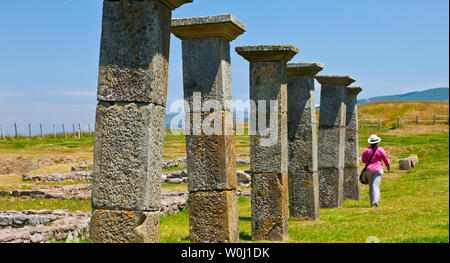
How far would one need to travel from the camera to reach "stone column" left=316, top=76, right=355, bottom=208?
1571 cm

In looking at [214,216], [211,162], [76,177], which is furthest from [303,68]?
[76,177]

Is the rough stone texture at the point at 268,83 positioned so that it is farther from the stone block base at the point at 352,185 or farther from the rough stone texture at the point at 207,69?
the stone block base at the point at 352,185

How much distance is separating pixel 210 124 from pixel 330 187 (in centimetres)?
787

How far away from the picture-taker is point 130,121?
6.43m

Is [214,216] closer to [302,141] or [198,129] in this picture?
[198,129]

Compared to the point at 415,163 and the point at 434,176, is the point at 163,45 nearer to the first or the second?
the point at 434,176

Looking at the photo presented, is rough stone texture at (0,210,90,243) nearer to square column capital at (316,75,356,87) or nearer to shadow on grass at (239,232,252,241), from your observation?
shadow on grass at (239,232,252,241)

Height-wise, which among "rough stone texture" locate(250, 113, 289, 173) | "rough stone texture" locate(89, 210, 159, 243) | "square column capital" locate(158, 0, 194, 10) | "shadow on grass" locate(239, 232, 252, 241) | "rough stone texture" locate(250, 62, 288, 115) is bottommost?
"shadow on grass" locate(239, 232, 252, 241)

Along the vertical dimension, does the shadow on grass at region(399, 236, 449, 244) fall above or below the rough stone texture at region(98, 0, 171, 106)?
below

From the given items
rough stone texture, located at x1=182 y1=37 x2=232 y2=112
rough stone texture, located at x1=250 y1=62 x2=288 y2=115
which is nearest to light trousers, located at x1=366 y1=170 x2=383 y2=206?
rough stone texture, located at x1=250 y1=62 x2=288 y2=115

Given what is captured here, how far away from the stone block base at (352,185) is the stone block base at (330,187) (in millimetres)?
1928

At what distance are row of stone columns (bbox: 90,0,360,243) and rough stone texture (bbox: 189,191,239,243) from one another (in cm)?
2

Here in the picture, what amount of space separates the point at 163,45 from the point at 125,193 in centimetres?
178

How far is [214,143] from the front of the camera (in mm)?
8664
